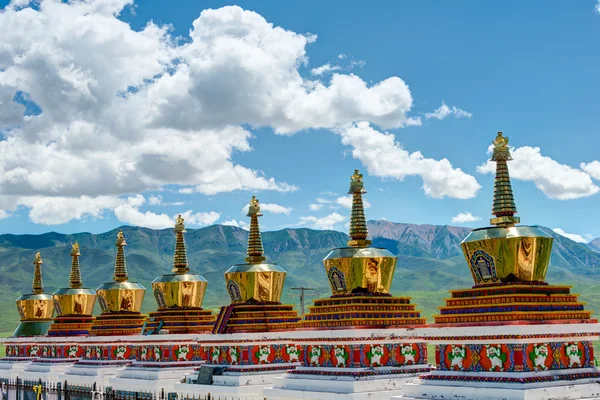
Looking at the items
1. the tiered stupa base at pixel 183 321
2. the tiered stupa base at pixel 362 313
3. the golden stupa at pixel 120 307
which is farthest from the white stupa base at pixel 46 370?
the tiered stupa base at pixel 362 313

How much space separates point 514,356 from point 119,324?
26.2 m

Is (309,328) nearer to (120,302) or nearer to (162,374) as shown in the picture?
(162,374)

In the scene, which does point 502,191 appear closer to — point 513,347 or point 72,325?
point 513,347

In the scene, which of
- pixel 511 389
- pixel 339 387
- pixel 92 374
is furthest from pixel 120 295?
pixel 511 389

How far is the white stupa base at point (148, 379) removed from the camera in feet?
116

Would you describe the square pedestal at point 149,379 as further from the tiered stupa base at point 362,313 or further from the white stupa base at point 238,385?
the tiered stupa base at point 362,313

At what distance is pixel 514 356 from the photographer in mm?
21375

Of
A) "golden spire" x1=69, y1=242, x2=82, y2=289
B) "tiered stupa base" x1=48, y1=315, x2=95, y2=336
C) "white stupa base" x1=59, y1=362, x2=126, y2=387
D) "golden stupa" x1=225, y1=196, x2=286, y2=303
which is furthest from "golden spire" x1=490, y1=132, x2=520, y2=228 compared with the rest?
"golden spire" x1=69, y1=242, x2=82, y2=289

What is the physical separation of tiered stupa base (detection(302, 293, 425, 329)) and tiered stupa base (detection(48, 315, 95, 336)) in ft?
71.7

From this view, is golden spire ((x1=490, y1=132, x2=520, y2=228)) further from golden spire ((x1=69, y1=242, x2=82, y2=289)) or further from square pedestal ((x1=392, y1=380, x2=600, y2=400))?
golden spire ((x1=69, y1=242, x2=82, y2=289))

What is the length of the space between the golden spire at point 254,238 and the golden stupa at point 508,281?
41.7 feet

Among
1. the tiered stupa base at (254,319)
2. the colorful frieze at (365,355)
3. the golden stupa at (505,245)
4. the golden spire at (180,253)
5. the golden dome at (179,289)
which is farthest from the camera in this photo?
the golden spire at (180,253)

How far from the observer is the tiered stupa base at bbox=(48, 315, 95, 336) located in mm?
46594

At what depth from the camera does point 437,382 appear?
74.0ft
